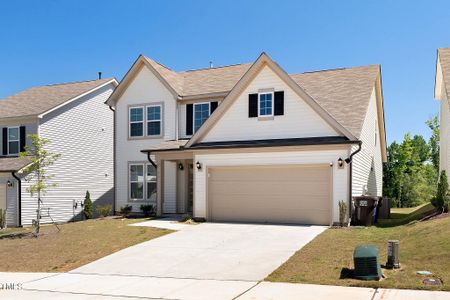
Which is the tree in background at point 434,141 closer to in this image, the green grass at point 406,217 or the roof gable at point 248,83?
the green grass at point 406,217

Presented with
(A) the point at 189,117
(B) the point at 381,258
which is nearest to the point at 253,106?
(A) the point at 189,117

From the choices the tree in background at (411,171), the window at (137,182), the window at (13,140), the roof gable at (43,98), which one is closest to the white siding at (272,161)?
the window at (137,182)

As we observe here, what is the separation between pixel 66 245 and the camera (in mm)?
14953

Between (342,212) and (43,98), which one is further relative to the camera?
(43,98)

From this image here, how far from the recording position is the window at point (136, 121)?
2473 centimetres

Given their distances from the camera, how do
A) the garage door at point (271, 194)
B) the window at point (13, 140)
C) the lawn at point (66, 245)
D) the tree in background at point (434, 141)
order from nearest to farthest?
the lawn at point (66, 245), the garage door at point (271, 194), the window at point (13, 140), the tree in background at point (434, 141)

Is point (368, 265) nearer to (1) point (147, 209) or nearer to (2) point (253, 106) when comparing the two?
(2) point (253, 106)

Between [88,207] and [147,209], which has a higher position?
[147,209]

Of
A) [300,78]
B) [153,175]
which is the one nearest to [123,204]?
[153,175]

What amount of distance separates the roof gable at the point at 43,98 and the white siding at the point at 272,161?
10.5m

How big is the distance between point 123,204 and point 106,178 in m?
4.80

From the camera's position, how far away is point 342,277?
9.38 m

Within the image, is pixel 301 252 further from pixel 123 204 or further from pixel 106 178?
pixel 106 178

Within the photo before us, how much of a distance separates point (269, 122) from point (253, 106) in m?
1.02
